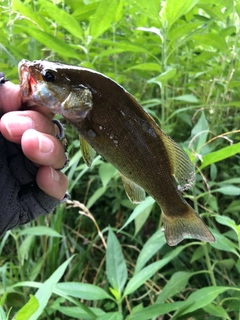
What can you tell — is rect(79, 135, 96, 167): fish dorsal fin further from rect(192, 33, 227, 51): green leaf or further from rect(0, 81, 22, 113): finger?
rect(192, 33, 227, 51): green leaf

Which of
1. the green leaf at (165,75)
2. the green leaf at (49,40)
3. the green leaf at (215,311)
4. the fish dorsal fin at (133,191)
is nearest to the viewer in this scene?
the fish dorsal fin at (133,191)

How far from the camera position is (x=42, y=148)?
842mm

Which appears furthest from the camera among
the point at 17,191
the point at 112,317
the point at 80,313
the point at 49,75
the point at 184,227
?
the point at 80,313

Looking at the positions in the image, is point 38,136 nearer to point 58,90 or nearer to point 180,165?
point 58,90

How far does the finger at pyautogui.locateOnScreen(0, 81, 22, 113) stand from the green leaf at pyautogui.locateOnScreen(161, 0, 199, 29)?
61 cm

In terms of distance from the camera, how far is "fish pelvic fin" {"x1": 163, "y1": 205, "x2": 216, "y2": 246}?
0.86 meters

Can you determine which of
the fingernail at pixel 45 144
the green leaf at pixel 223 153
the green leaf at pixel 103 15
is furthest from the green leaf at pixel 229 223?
the green leaf at pixel 103 15

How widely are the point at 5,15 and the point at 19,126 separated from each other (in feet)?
3.49

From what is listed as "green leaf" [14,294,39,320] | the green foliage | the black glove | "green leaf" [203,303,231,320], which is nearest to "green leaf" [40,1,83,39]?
the green foliage

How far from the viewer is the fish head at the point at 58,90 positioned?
764 mm

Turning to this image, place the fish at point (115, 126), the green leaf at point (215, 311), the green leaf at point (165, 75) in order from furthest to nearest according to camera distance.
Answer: the green leaf at point (165, 75) < the green leaf at point (215, 311) < the fish at point (115, 126)

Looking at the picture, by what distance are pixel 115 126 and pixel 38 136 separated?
0.17 m

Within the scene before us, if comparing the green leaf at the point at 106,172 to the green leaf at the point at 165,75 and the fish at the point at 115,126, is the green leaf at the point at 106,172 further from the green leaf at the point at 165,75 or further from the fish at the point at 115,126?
the fish at the point at 115,126

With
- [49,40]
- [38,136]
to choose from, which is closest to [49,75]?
[38,136]
